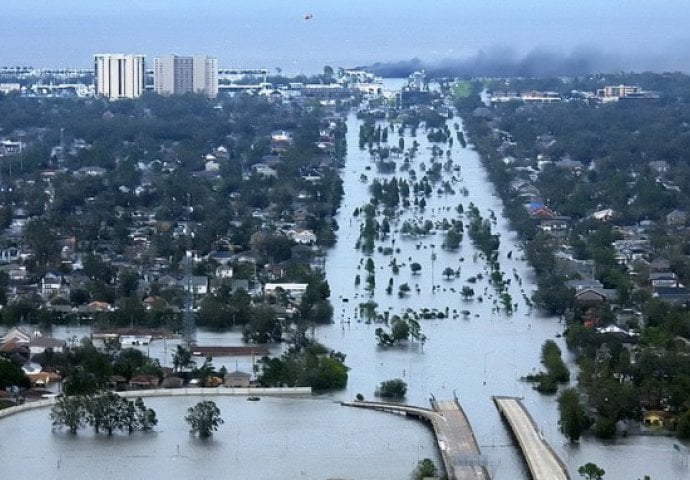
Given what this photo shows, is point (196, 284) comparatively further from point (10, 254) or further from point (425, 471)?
point (425, 471)

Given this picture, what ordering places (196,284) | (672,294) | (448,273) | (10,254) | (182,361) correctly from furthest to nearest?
(10,254) < (448,273) < (196,284) < (672,294) < (182,361)

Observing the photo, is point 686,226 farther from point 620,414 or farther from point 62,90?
point 62,90

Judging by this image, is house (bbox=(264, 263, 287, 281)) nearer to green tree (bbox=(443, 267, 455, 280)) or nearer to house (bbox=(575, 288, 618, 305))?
green tree (bbox=(443, 267, 455, 280))

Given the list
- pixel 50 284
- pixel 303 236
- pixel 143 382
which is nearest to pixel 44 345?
pixel 143 382

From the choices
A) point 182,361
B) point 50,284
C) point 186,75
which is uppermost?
point 186,75

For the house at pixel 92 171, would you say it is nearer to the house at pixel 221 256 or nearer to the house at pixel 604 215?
the house at pixel 221 256

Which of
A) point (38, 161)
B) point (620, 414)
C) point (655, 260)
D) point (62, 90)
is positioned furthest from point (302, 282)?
point (62, 90)
